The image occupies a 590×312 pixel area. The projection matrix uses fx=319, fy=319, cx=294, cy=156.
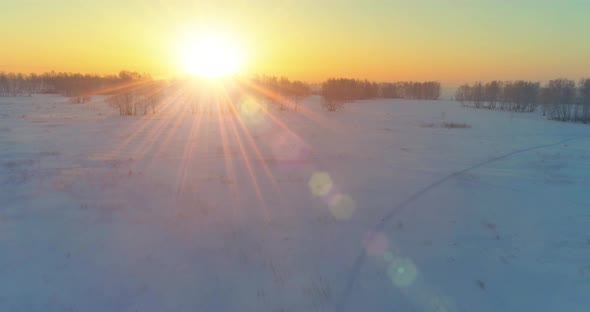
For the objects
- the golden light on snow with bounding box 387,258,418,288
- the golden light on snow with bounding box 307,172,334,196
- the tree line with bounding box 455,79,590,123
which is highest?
the tree line with bounding box 455,79,590,123

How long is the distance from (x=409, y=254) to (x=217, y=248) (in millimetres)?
4086

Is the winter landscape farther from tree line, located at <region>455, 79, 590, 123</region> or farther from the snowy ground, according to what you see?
tree line, located at <region>455, 79, 590, 123</region>

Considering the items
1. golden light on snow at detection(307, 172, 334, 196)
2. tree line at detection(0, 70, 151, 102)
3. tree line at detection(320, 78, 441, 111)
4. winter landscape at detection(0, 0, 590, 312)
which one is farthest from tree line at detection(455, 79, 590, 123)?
tree line at detection(0, 70, 151, 102)

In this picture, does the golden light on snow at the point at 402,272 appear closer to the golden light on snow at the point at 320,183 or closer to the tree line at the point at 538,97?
the golden light on snow at the point at 320,183

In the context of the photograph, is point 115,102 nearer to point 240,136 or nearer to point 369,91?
point 240,136

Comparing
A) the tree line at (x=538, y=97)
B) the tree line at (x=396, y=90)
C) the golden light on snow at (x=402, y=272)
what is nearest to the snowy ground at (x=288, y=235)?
the golden light on snow at (x=402, y=272)

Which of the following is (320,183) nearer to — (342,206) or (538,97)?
(342,206)

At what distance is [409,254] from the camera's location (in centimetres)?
673

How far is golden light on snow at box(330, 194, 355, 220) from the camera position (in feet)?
28.2

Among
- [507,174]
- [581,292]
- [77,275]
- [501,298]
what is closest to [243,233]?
[77,275]

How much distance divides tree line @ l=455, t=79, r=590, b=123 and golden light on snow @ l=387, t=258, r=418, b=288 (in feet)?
167

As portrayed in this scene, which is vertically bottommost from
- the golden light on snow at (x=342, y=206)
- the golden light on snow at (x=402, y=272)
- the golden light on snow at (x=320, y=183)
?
the golden light on snow at (x=402, y=272)

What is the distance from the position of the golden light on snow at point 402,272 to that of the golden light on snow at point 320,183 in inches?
156

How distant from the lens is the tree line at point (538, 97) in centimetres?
4616
